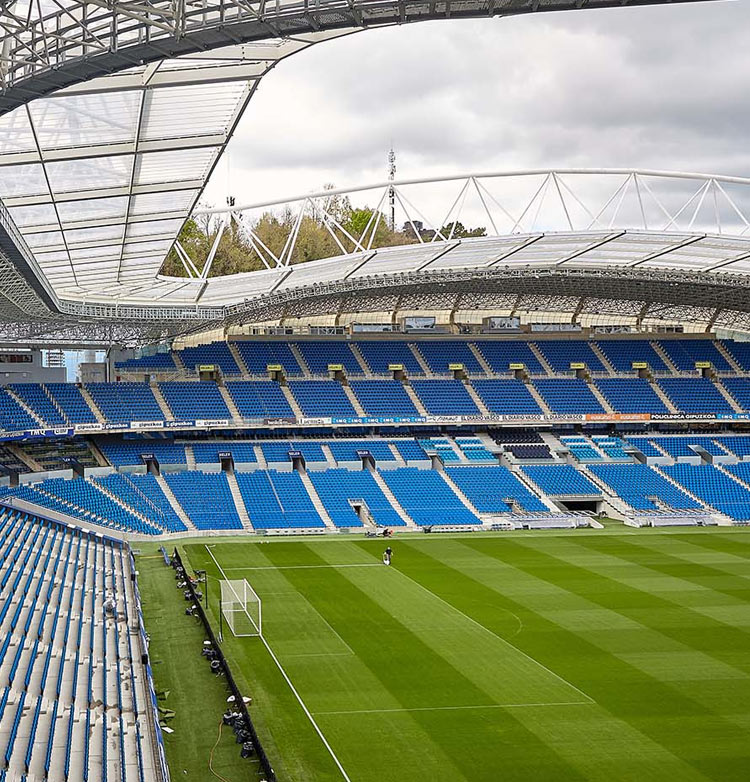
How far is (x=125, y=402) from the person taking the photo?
50594mm

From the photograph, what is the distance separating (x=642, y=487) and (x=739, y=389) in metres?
13.1

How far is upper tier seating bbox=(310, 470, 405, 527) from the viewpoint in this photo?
152 ft

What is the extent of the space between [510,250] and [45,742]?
29.9 meters

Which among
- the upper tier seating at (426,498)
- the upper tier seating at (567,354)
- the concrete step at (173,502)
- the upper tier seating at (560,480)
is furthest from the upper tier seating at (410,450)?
the concrete step at (173,502)

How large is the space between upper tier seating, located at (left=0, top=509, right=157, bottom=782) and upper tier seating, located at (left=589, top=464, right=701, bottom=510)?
29.2 meters

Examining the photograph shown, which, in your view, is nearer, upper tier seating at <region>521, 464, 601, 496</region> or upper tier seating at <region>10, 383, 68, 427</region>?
upper tier seating at <region>10, 383, 68, 427</region>

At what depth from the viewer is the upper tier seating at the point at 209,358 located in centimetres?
5584

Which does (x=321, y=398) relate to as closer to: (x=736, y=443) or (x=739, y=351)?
(x=736, y=443)

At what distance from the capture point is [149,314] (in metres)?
41.0

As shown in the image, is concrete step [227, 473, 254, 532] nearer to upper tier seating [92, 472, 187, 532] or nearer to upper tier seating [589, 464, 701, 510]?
upper tier seating [92, 472, 187, 532]

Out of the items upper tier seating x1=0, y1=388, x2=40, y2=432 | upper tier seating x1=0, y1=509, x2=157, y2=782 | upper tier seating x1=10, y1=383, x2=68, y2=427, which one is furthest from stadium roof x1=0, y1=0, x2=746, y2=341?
upper tier seating x1=0, y1=509, x2=157, y2=782

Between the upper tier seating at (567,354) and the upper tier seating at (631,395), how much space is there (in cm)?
164

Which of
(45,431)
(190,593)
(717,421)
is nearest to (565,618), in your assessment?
(190,593)

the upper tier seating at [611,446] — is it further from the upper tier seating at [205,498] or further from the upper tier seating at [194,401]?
the upper tier seating at [205,498]
